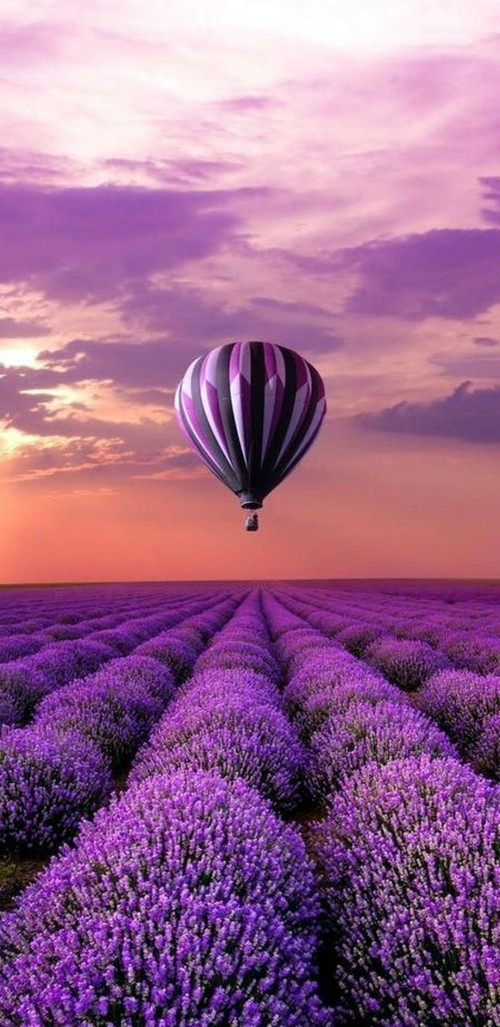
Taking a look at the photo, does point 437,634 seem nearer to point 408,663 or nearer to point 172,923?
point 408,663

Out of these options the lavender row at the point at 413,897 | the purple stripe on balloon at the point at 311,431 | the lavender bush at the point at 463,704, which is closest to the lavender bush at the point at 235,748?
the lavender row at the point at 413,897

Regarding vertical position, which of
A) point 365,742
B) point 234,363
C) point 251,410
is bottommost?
point 365,742

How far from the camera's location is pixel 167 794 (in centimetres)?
320

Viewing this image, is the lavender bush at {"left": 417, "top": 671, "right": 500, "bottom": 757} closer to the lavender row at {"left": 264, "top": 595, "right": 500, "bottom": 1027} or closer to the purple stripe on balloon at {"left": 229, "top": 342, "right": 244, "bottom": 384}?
the lavender row at {"left": 264, "top": 595, "right": 500, "bottom": 1027}

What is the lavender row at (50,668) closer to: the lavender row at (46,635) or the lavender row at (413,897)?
the lavender row at (46,635)

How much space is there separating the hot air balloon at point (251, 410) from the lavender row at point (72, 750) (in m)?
7.15

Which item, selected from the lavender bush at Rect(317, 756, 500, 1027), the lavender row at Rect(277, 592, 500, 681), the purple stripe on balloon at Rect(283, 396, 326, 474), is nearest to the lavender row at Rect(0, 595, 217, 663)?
the lavender row at Rect(277, 592, 500, 681)

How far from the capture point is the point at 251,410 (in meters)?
14.5

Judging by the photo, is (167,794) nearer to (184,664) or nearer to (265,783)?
(265,783)

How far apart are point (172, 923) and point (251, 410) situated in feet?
41.4

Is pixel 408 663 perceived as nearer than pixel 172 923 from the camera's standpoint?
No

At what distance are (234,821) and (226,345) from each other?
13.2 m

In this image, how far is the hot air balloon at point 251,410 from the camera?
1451 cm

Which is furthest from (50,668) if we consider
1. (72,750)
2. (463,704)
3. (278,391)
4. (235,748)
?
(278,391)
